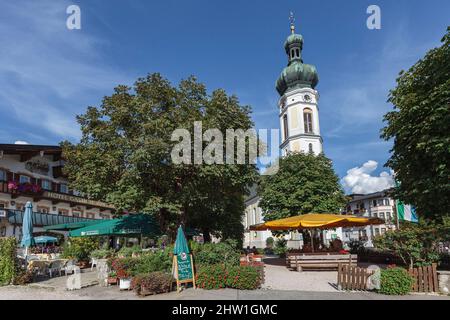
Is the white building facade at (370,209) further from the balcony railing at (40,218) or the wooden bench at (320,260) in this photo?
the wooden bench at (320,260)

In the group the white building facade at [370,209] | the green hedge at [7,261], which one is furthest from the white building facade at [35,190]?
the white building facade at [370,209]

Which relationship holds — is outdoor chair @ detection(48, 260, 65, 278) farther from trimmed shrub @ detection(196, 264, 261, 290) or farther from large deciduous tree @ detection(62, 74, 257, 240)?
trimmed shrub @ detection(196, 264, 261, 290)

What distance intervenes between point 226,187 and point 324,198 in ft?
46.0

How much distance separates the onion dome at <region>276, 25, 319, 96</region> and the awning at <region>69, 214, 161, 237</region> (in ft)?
153

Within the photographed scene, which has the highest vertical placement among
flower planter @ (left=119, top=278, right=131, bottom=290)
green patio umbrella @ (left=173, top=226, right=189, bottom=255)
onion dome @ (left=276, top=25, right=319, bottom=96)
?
onion dome @ (left=276, top=25, right=319, bottom=96)

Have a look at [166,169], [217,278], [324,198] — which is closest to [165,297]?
[217,278]

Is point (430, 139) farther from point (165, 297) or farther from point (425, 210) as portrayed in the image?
point (165, 297)

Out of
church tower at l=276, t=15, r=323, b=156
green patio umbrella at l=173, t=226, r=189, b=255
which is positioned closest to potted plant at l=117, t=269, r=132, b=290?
green patio umbrella at l=173, t=226, r=189, b=255

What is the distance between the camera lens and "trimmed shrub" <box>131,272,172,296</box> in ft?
37.2

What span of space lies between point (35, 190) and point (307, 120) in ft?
142

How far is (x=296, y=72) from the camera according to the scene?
6038cm

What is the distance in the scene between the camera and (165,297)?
11.2 m

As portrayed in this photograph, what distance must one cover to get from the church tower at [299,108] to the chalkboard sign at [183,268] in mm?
47402

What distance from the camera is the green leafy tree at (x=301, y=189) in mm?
29922
